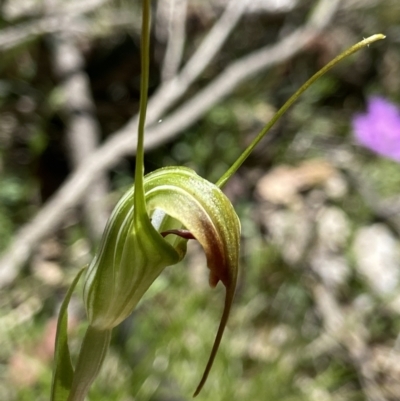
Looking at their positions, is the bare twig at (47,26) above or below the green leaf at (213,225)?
below

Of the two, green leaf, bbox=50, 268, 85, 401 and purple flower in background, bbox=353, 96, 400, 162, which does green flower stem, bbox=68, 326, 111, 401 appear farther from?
purple flower in background, bbox=353, 96, 400, 162

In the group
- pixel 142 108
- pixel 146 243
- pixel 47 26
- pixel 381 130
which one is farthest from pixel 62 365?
pixel 381 130

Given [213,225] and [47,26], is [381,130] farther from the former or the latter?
[213,225]

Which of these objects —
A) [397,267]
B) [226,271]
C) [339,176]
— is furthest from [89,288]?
[339,176]

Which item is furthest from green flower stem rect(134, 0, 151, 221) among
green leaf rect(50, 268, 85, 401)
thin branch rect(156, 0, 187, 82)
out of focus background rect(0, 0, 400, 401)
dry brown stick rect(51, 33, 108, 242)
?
thin branch rect(156, 0, 187, 82)

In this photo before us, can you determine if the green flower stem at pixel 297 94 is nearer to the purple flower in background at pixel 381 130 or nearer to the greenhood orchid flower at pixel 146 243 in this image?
the greenhood orchid flower at pixel 146 243

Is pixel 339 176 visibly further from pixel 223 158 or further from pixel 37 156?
pixel 37 156

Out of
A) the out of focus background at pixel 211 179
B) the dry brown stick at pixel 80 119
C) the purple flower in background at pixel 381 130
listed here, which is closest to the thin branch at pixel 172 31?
the out of focus background at pixel 211 179

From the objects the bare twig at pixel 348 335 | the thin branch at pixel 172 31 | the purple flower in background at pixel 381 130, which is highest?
the thin branch at pixel 172 31
